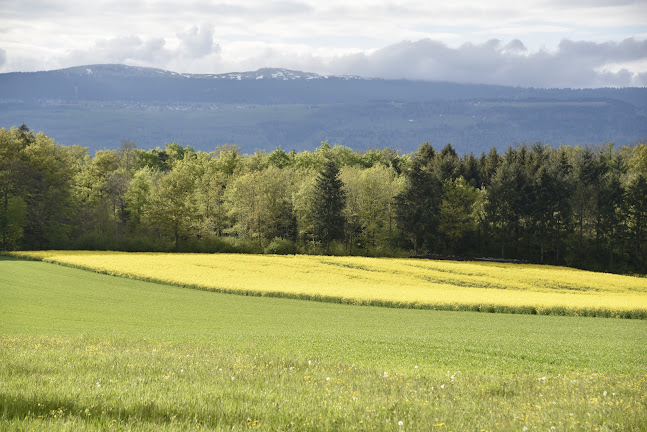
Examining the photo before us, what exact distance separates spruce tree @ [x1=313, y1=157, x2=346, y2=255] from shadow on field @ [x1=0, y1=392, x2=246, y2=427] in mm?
71232

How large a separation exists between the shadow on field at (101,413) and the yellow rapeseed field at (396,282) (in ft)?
105

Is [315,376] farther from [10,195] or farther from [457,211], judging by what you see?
[10,195]

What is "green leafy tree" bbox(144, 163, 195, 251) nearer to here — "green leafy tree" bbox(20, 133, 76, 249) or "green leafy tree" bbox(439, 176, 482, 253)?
"green leafy tree" bbox(20, 133, 76, 249)

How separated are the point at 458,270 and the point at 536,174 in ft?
112

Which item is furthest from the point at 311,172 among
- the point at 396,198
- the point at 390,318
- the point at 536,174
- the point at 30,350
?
the point at 30,350

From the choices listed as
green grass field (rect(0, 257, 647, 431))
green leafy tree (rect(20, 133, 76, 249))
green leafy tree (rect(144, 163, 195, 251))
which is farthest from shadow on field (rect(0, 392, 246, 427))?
green leafy tree (rect(20, 133, 76, 249))

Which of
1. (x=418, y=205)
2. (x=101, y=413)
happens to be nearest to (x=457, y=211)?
(x=418, y=205)

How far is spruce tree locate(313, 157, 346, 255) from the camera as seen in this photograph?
79.8 meters

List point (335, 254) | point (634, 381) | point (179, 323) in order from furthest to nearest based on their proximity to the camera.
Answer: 1. point (335, 254)
2. point (179, 323)
3. point (634, 381)

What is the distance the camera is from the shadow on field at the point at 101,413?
775 centimetres

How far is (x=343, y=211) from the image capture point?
8506 cm

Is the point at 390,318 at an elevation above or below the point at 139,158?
below

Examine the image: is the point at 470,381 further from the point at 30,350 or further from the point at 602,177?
the point at 602,177

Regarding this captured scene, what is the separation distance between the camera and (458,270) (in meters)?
61.0
